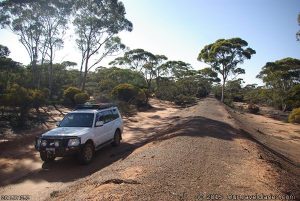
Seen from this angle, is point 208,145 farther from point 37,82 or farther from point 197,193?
point 37,82

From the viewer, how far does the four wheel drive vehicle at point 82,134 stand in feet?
35.2

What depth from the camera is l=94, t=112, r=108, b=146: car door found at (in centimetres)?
1209

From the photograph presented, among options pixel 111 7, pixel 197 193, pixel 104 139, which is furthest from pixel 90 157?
pixel 111 7

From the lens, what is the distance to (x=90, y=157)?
11438mm

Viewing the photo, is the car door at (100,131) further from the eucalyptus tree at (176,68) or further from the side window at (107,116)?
the eucalyptus tree at (176,68)

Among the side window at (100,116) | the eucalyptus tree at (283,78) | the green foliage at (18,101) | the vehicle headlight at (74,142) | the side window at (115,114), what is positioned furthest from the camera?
the eucalyptus tree at (283,78)

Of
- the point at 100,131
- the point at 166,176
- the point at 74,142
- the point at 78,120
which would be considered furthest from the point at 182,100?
the point at 166,176

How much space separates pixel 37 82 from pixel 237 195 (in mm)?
38805

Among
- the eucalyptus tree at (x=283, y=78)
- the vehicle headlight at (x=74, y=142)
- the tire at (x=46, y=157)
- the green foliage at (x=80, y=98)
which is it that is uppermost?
the eucalyptus tree at (x=283, y=78)

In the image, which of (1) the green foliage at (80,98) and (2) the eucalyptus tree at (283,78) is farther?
(2) the eucalyptus tree at (283,78)

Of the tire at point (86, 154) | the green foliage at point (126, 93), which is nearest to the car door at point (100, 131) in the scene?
the tire at point (86, 154)

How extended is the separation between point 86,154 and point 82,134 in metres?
0.77

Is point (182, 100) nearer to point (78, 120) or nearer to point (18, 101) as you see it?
point (18, 101)

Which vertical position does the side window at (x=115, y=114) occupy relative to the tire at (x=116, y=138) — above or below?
above
